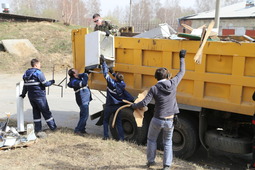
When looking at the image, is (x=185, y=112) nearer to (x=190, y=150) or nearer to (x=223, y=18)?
(x=190, y=150)

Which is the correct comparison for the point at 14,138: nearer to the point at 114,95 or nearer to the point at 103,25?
the point at 114,95

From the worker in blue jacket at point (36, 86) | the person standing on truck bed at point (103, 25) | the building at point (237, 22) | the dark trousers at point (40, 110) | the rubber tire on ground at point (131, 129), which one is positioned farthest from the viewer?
the building at point (237, 22)

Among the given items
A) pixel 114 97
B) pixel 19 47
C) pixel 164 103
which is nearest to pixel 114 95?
pixel 114 97

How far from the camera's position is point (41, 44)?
62.8ft

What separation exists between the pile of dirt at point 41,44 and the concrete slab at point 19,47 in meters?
0.28

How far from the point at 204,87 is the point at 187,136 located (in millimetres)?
891

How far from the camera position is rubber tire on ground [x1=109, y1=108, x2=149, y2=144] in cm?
544

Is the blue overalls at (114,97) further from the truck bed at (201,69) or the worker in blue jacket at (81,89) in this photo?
the worker in blue jacket at (81,89)

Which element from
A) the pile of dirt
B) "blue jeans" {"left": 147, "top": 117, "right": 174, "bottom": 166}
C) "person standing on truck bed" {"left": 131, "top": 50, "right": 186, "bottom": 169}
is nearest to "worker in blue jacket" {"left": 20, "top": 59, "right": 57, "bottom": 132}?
"person standing on truck bed" {"left": 131, "top": 50, "right": 186, "bottom": 169}

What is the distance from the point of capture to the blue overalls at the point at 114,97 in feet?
17.3

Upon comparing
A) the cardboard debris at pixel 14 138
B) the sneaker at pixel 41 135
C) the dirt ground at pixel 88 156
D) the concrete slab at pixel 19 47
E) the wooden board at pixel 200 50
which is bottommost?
the dirt ground at pixel 88 156

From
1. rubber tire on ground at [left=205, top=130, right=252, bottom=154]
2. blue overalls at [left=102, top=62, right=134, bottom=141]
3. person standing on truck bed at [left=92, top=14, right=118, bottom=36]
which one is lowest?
rubber tire on ground at [left=205, top=130, right=252, bottom=154]

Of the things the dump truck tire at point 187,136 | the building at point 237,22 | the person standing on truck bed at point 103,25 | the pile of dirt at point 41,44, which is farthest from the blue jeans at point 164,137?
the building at point 237,22

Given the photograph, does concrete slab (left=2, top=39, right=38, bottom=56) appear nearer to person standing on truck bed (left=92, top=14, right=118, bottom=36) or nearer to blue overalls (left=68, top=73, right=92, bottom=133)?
person standing on truck bed (left=92, top=14, right=118, bottom=36)
